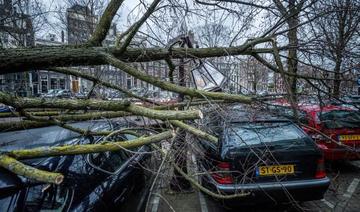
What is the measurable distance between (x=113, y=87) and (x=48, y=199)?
248cm

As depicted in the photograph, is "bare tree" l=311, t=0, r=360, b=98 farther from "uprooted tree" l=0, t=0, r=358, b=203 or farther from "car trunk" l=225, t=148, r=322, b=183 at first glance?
"car trunk" l=225, t=148, r=322, b=183

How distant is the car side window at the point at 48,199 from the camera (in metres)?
2.26

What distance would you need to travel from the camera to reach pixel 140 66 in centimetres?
477

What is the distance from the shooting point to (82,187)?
8.85ft

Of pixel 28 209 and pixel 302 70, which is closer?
pixel 28 209

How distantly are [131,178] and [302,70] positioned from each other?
2.90 m

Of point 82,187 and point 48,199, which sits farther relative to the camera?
point 82,187

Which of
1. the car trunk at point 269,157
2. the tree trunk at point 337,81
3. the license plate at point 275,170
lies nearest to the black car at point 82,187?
the car trunk at point 269,157

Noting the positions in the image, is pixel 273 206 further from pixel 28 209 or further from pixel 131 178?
pixel 28 209

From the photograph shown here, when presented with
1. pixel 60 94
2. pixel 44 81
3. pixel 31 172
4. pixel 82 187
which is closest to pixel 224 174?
pixel 82 187

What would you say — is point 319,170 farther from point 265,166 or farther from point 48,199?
point 48,199

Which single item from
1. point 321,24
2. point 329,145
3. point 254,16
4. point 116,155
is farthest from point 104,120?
point 329,145

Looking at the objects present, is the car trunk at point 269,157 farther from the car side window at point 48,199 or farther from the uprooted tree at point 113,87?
the car side window at point 48,199

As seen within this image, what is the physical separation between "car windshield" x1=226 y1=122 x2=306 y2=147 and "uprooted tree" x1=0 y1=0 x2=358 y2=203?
0.64m
